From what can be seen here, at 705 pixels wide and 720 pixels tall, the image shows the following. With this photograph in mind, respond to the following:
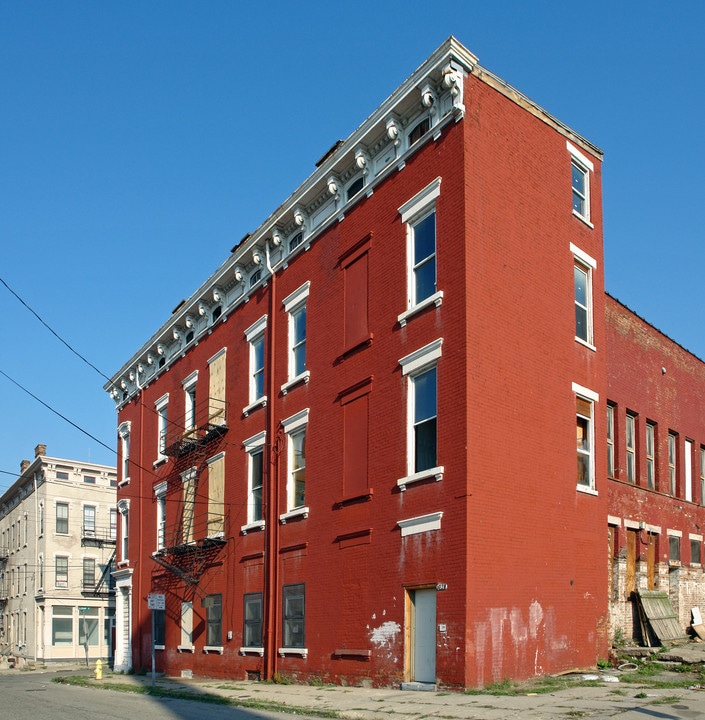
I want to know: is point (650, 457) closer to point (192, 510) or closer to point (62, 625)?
point (192, 510)

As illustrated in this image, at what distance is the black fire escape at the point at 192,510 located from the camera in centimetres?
2830

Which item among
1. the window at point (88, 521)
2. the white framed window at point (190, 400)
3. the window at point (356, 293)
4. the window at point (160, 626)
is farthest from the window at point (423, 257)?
the window at point (88, 521)

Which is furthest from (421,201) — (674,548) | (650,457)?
(674,548)

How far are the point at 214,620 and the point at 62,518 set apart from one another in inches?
1434

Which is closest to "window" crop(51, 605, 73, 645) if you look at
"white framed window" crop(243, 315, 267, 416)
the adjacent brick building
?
the adjacent brick building

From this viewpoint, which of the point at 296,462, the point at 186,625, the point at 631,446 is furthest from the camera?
the point at 186,625

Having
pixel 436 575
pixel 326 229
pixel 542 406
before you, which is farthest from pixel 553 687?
pixel 326 229

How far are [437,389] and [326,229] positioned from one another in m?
6.81

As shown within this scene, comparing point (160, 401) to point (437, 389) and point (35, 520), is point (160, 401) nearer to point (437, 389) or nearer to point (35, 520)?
point (437, 389)

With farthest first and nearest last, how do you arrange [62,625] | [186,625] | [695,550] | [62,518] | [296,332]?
[62,518] < [62,625] < [186,625] < [695,550] < [296,332]

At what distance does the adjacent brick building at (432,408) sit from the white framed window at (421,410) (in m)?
0.06

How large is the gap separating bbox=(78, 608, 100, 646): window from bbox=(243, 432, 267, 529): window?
1510 inches

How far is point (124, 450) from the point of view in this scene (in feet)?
127

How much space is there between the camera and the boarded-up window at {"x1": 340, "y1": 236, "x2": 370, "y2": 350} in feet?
69.0
